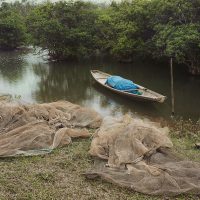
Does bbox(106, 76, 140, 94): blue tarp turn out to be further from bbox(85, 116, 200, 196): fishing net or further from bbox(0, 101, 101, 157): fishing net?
bbox(85, 116, 200, 196): fishing net

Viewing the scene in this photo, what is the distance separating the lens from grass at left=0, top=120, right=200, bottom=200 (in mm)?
5980

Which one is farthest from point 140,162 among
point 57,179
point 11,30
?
point 11,30

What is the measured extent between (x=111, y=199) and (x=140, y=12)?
1898 cm

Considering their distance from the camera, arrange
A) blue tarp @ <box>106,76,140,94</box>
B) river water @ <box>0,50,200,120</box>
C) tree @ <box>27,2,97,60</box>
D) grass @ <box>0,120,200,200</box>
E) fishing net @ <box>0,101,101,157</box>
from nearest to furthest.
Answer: grass @ <box>0,120,200,200</box> < fishing net @ <box>0,101,101,157</box> < river water @ <box>0,50,200,120</box> < blue tarp @ <box>106,76,140,94</box> < tree @ <box>27,2,97,60</box>

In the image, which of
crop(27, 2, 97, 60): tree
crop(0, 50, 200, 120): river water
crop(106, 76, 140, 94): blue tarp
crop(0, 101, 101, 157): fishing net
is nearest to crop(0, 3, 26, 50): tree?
crop(0, 50, 200, 120): river water

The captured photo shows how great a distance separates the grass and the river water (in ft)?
21.2

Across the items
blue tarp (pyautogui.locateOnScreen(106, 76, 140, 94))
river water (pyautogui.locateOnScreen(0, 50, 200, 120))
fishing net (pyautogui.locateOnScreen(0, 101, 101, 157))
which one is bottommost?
river water (pyautogui.locateOnScreen(0, 50, 200, 120))

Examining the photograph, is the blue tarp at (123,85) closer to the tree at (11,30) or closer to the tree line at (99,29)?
the tree line at (99,29)

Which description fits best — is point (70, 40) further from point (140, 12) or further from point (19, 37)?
point (19, 37)

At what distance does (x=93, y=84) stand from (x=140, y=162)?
1257 cm

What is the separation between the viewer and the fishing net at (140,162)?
615 cm

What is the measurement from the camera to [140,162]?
22.5ft

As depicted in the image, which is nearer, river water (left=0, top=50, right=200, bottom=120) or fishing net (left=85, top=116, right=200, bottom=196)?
fishing net (left=85, top=116, right=200, bottom=196)

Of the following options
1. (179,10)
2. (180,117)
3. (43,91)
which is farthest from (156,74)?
(180,117)
